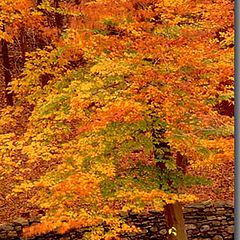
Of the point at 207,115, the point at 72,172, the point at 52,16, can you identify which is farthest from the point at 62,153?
the point at 52,16

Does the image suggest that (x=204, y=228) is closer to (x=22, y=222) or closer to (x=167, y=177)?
(x=167, y=177)

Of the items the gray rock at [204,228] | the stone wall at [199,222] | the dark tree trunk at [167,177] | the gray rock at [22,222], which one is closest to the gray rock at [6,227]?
the gray rock at [22,222]

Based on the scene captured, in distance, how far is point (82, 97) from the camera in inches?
181

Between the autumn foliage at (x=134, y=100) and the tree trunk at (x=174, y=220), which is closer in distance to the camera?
the autumn foliage at (x=134, y=100)

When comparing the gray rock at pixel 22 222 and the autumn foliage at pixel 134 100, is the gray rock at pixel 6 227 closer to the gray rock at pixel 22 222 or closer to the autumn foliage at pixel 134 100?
the gray rock at pixel 22 222

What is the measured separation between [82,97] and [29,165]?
113 inches

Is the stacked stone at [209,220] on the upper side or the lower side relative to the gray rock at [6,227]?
lower

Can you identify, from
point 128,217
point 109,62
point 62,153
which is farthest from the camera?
point 128,217

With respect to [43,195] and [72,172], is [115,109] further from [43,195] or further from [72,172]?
[43,195]

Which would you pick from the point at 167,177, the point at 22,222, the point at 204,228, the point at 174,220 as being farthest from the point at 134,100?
the point at 204,228

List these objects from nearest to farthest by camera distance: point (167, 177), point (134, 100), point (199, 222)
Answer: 1. point (134, 100)
2. point (167, 177)
3. point (199, 222)

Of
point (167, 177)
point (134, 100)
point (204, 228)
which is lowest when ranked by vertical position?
point (204, 228)

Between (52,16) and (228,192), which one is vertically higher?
(52,16)

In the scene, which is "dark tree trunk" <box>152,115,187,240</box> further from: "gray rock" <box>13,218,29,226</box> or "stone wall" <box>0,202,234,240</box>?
"gray rock" <box>13,218,29,226</box>
